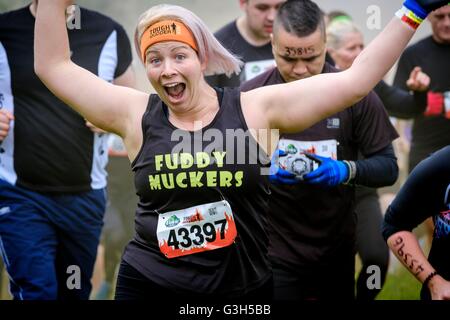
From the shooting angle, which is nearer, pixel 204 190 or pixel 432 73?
pixel 204 190

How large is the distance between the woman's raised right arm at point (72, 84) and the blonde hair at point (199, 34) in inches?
11.2

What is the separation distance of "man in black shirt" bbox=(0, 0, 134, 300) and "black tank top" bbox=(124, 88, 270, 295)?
1362 mm

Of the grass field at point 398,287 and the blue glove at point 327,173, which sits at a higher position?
the blue glove at point 327,173

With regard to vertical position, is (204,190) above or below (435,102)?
below

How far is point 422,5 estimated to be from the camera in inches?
116

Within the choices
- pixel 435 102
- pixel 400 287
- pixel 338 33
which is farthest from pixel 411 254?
pixel 400 287

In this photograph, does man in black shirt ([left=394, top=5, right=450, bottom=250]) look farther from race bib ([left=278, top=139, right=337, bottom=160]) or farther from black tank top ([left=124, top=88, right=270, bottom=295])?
black tank top ([left=124, top=88, right=270, bottom=295])

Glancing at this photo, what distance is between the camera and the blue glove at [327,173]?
14.1 ft

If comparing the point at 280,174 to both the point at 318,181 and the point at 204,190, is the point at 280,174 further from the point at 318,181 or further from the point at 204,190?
the point at 204,190

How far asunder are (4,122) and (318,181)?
1.80 m

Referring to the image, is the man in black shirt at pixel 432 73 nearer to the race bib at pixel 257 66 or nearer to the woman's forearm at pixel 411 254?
the race bib at pixel 257 66

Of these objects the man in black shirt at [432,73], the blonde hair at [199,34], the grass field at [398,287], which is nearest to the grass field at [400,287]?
the grass field at [398,287]

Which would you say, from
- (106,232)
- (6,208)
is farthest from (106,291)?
(6,208)

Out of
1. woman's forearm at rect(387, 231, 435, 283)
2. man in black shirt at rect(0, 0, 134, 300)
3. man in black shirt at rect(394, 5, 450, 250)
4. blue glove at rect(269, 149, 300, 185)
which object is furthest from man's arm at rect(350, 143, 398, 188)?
man in black shirt at rect(394, 5, 450, 250)
